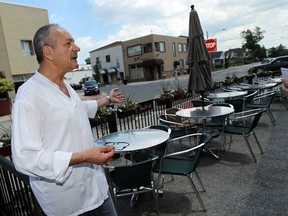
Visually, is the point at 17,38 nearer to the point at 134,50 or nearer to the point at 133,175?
the point at 133,175

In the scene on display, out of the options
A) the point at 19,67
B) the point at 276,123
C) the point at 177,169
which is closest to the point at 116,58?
the point at 19,67

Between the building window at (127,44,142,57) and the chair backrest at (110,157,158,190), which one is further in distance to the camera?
the building window at (127,44,142,57)

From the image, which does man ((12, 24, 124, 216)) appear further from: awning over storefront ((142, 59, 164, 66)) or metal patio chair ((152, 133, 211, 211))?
awning over storefront ((142, 59, 164, 66))

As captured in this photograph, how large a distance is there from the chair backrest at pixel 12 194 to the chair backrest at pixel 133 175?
2.91 ft

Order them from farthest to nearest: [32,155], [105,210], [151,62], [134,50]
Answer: [134,50] < [151,62] < [105,210] < [32,155]

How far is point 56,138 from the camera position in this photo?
4.95ft

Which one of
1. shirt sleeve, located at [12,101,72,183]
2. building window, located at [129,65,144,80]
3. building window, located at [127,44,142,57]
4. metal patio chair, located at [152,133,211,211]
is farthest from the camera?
building window, located at [129,65,144,80]

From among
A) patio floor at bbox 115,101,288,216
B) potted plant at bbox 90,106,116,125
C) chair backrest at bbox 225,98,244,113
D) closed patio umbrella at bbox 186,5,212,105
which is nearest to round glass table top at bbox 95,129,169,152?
patio floor at bbox 115,101,288,216

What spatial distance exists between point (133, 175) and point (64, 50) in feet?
5.47

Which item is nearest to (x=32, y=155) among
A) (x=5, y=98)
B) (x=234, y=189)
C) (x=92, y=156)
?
(x=92, y=156)

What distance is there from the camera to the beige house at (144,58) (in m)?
42.8

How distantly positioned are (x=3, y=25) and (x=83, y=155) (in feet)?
68.9

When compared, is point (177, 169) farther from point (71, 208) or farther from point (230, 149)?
point (230, 149)

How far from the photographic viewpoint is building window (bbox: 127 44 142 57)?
4405 cm
